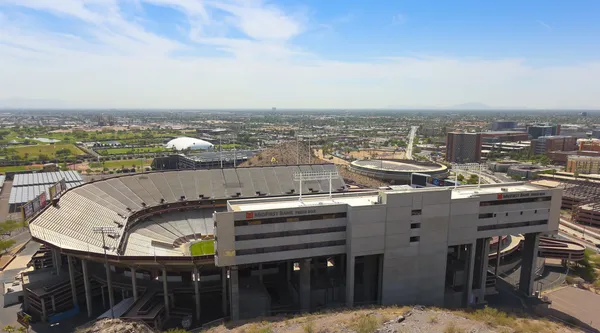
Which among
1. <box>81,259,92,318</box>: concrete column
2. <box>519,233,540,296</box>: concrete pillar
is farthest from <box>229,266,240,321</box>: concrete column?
<box>519,233,540,296</box>: concrete pillar

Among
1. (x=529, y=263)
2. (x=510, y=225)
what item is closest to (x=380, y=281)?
(x=510, y=225)

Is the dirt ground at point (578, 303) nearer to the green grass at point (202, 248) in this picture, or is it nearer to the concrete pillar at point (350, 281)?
the concrete pillar at point (350, 281)

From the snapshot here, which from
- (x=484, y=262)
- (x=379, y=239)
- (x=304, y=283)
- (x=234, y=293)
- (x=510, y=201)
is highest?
(x=510, y=201)

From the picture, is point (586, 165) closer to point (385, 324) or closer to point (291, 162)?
point (291, 162)

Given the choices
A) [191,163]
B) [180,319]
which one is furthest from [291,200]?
[191,163]

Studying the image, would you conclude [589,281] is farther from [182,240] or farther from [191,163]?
[191,163]

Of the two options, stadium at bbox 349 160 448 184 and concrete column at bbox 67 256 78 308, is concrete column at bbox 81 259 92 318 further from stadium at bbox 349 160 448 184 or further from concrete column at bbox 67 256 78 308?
stadium at bbox 349 160 448 184
